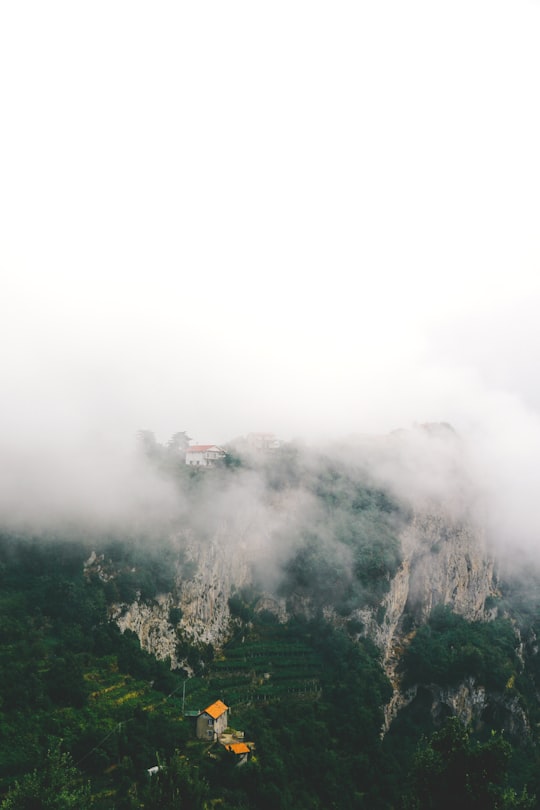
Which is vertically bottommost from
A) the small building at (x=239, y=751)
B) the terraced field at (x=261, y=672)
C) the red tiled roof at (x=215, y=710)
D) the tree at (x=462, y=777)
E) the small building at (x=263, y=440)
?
the terraced field at (x=261, y=672)

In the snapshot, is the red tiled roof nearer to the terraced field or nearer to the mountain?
the mountain

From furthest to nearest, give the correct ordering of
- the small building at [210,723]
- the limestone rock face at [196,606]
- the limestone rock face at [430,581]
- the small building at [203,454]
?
the small building at [203,454]
the limestone rock face at [430,581]
the limestone rock face at [196,606]
the small building at [210,723]

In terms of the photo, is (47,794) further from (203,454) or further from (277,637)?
(203,454)

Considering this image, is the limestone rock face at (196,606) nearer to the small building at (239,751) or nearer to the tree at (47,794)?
the small building at (239,751)

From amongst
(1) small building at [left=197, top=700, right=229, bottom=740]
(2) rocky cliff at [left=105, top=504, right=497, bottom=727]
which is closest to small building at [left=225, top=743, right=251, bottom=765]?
(1) small building at [left=197, top=700, right=229, bottom=740]

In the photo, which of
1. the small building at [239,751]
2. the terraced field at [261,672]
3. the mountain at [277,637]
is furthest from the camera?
the terraced field at [261,672]

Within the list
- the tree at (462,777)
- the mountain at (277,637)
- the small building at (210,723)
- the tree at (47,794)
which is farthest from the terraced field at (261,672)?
the tree at (462,777)

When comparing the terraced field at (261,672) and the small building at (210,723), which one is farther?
the terraced field at (261,672)

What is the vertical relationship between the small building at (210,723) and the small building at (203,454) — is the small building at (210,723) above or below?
below

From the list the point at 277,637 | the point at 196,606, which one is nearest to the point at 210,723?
the point at 196,606
